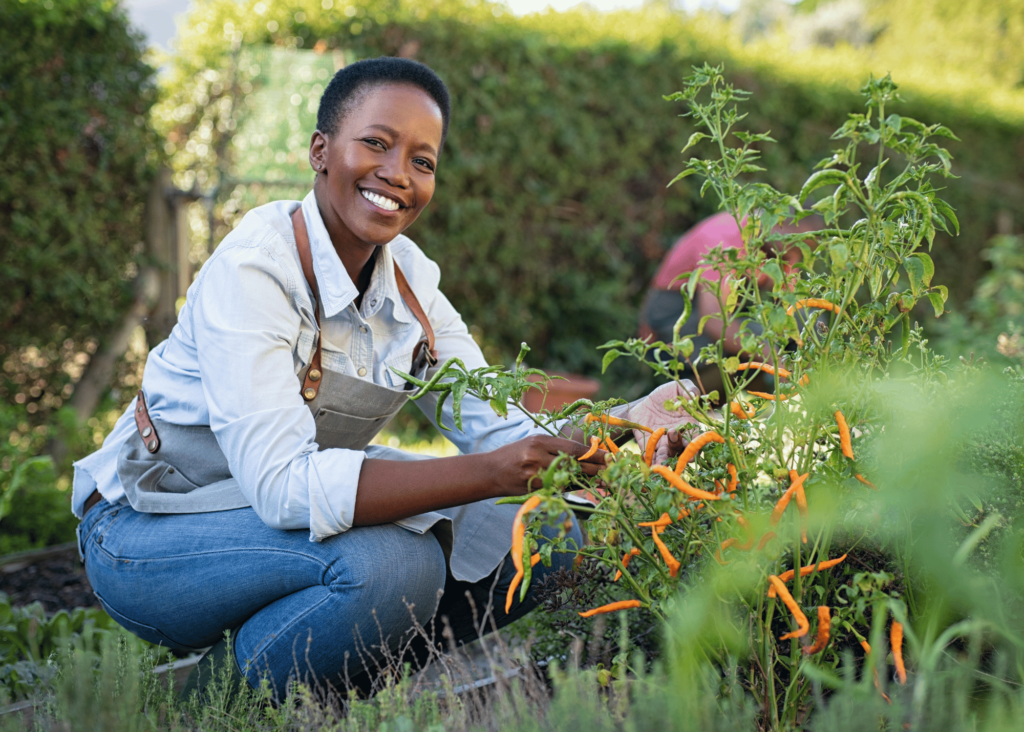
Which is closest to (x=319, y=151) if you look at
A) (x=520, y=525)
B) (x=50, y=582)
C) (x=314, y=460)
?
(x=314, y=460)

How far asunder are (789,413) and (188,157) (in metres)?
4.15

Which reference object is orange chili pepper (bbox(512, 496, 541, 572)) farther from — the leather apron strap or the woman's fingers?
the leather apron strap

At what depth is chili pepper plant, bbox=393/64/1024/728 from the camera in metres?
1.25

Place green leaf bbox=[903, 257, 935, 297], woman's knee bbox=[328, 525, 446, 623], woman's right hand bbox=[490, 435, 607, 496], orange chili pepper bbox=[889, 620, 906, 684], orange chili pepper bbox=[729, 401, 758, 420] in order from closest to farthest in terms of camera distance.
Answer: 1. orange chili pepper bbox=[889, 620, 906, 684]
2. green leaf bbox=[903, 257, 935, 297]
3. orange chili pepper bbox=[729, 401, 758, 420]
4. woman's right hand bbox=[490, 435, 607, 496]
5. woman's knee bbox=[328, 525, 446, 623]

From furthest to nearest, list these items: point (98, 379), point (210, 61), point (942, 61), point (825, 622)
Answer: point (942, 61)
point (210, 61)
point (98, 379)
point (825, 622)

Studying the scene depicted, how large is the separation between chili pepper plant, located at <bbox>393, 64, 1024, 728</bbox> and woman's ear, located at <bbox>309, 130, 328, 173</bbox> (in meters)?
0.92

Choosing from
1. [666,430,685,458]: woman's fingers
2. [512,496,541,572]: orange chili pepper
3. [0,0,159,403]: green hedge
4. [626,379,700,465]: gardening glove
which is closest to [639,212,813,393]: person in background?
[626,379,700,465]: gardening glove

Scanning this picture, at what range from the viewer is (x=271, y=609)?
6.15 feet

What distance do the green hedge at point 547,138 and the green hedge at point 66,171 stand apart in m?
0.43

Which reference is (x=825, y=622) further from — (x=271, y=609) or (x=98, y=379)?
(x=98, y=379)

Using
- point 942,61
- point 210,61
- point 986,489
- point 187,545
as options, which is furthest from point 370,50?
point 942,61

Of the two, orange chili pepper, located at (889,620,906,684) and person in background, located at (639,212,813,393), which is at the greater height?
person in background, located at (639,212,813,393)

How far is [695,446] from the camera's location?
136cm

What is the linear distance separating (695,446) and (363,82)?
48.0 inches
